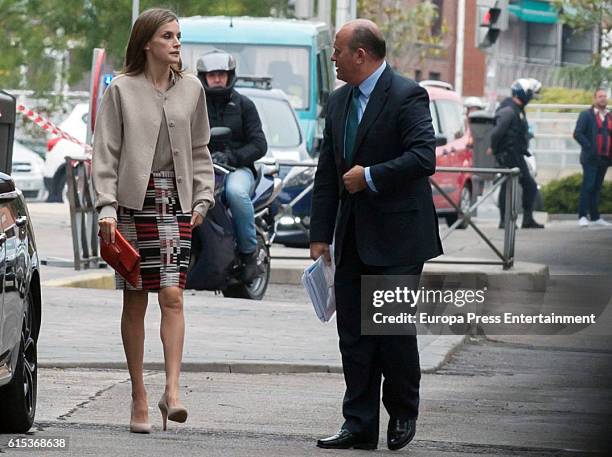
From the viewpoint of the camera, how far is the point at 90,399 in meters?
8.51

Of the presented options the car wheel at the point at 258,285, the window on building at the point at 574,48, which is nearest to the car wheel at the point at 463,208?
the car wheel at the point at 258,285

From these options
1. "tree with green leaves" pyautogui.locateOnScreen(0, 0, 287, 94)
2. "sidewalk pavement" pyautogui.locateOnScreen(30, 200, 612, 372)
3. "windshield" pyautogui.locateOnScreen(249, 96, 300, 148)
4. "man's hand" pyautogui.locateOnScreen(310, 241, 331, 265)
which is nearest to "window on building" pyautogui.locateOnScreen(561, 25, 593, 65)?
"tree with green leaves" pyautogui.locateOnScreen(0, 0, 287, 94)

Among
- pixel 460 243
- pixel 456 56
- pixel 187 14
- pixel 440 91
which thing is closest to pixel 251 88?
pixel 460 243

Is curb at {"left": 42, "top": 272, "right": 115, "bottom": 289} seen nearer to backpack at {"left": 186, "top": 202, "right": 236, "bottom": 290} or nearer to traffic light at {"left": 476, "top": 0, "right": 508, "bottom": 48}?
backpack at {"left": 186, "top": 202, "right": 236, "bottom": 290}

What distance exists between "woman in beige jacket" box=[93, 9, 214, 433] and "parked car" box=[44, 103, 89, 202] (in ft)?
73.4

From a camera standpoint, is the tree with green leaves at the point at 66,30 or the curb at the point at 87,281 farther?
the tree with green leaves at the point at 66,30

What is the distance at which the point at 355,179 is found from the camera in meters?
7.25

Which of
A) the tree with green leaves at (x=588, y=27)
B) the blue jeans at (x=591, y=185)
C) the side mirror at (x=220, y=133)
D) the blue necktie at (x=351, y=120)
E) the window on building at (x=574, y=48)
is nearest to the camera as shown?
the blue necktie at (x=351, y=120)

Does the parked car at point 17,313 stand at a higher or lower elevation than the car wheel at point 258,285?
higher

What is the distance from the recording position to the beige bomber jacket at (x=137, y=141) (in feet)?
24.4

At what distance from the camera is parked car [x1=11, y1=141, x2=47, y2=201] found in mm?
30484

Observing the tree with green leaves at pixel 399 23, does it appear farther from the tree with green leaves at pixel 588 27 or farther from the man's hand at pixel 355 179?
the man's hand at pixel 355 179

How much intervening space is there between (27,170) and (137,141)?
23.5 meters

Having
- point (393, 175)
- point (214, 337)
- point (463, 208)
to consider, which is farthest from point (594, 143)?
point (393, 175)
